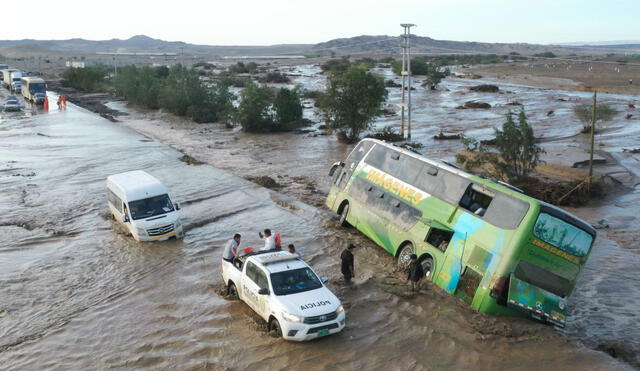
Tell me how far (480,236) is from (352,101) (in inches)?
1025

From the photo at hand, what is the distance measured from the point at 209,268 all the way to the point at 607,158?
972 inches

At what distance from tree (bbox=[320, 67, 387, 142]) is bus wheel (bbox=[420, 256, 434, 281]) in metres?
24.2

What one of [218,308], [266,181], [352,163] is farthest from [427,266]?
[266,181]

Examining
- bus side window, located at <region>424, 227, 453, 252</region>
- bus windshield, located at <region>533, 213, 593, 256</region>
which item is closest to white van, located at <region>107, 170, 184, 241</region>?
bus side window, located at <region>424, 227, 453, 252</region>

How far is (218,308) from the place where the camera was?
13695mm

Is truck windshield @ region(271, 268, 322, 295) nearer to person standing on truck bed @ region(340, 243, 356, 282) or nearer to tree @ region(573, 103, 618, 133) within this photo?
person standing on truck bed @ region(340, 243, 356, 282)

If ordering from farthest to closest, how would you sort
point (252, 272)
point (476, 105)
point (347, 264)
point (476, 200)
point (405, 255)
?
point (476, 105) → point (405, 255) → point (347, 264) → point (476, 200) → point (252, 272)

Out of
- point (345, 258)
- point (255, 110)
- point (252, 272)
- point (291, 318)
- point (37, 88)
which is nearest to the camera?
point (291, 318)

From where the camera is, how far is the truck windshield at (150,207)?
18.9 m

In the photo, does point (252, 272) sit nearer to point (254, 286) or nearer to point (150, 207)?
point (254, 286)

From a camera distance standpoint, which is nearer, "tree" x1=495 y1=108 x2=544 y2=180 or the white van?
the white van

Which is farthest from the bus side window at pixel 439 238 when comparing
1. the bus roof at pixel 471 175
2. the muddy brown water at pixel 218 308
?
the bus roof at pixel 471 175

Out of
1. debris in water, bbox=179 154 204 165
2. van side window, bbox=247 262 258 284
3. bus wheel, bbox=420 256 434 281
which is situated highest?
van side window, bbox=247 262 258 284

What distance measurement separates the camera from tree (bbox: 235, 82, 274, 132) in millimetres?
44375
